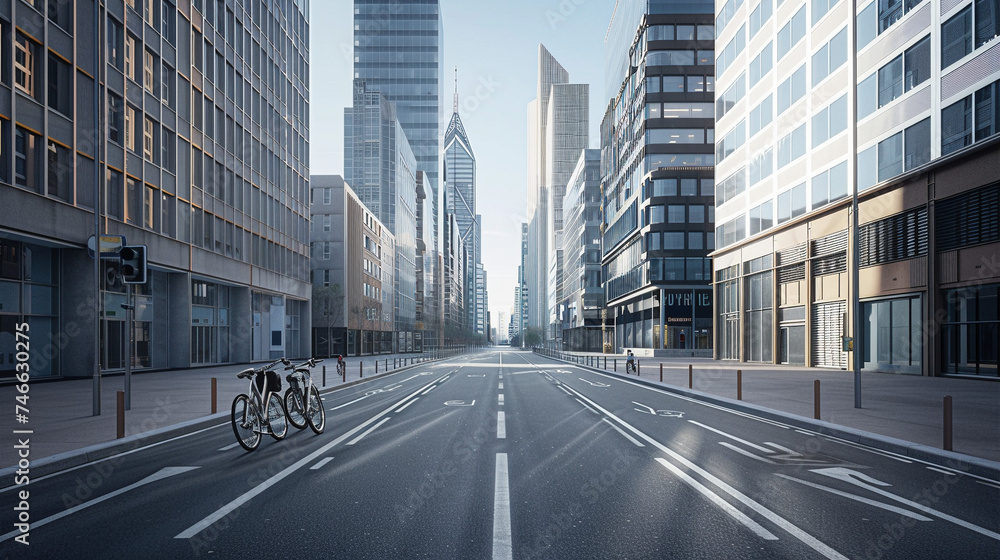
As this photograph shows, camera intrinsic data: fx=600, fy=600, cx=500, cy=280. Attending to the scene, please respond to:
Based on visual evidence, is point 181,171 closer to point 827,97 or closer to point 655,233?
point 827,97

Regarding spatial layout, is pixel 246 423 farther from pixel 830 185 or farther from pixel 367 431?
pixel 830 185

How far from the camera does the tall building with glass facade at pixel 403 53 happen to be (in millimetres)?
119750

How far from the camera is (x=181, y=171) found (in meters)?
32.1

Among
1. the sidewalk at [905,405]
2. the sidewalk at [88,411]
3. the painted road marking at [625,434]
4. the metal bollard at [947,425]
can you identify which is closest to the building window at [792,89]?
the sidewalk at [905,405]

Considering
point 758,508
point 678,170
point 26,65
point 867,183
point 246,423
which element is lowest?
point 758,508

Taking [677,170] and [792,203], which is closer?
[792,203]

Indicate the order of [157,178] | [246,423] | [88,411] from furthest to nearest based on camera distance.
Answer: [157,178] → [88,411] → [246,423]

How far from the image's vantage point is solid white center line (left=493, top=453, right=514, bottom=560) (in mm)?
4867

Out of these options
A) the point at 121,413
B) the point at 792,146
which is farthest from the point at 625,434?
the point at 792,146

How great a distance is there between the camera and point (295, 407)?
11.2 metres

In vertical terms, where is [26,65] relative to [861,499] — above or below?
above

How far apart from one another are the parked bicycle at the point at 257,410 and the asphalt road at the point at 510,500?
0.90 feet

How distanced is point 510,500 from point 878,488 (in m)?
4.49

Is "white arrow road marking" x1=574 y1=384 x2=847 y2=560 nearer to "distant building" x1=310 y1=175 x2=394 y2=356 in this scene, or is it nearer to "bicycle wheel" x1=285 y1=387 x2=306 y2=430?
"bicycle wheel" x1=285 y1=387 x2=306 y2=430
